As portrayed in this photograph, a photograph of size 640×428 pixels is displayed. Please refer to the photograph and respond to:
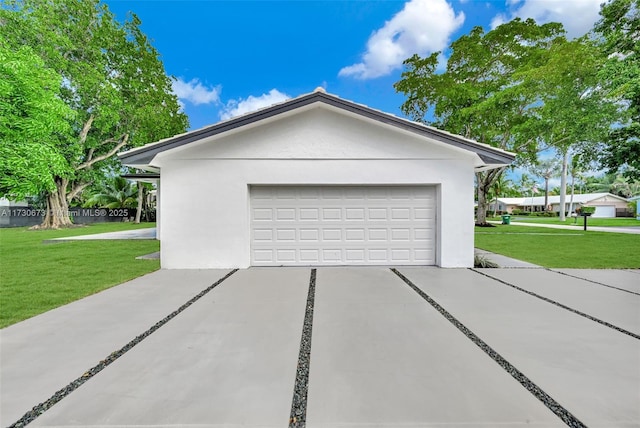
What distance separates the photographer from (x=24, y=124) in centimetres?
1221

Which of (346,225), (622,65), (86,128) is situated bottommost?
(346,225)

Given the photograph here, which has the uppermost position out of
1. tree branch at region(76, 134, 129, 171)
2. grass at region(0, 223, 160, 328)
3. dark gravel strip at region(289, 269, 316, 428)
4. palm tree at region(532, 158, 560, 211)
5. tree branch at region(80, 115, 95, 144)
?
palm tree at region(532, 158, 560, 211)

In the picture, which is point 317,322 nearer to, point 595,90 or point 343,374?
point 343,374

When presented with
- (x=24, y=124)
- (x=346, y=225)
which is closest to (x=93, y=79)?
(x=24, y=124)

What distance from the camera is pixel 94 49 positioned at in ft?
64.9

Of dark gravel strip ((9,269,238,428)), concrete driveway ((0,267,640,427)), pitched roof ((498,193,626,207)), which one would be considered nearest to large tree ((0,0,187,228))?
concrete driveway ((0,267,640,427))

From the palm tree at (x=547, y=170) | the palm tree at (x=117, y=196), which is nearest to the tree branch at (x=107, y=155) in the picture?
the palm tree at (x=117, y=196)

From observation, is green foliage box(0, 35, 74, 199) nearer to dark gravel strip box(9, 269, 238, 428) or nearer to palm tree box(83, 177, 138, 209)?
dark gravel strip box(9, 269, 238, 428)

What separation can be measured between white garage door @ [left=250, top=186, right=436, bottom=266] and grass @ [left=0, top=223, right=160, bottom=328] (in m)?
3.31

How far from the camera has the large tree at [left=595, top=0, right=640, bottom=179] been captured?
45.6ft

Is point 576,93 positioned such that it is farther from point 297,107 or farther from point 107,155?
point 107,155

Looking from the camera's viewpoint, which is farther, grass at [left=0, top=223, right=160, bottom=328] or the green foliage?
the green foliage

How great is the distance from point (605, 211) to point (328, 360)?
198ft

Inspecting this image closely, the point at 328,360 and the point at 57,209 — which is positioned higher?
the point at 57,209
